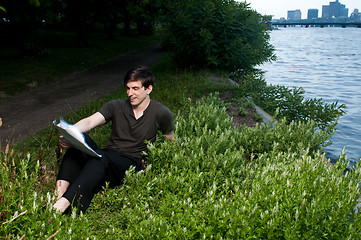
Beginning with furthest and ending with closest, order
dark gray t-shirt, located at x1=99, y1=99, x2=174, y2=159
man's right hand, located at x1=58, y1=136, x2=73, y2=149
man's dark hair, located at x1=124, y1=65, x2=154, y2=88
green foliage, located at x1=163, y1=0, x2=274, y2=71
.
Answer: green foliage, located at x1=163, y1=0, x2=274, y2=71
dark gray t-shirt, located at x1=99, y1=99, x2=174, y2=159
man's dark hair, located at x1=124, y1=65, x2=154, y2=88
man's right hand, located at x1=58, y1=136, x2=73, y2=149

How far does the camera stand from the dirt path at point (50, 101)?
26.4 ft

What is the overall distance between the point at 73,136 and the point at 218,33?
31.7ft

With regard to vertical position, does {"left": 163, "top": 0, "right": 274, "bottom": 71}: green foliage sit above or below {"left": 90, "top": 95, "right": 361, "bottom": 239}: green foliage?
above

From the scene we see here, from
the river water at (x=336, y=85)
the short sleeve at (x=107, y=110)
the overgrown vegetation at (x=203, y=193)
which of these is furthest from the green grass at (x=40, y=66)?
the river water at (x=336, y=85)

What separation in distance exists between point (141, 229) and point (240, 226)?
3.02 ft

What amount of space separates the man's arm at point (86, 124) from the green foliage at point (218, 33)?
26.1 feet

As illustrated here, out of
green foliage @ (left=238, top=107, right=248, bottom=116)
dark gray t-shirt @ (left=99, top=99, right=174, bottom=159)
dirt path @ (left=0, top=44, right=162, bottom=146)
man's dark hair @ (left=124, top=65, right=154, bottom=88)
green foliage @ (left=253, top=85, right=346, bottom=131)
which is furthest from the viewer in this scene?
green foliage @ (left=253, top=85, right=346, bottom=131)

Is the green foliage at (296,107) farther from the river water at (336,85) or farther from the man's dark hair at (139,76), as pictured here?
the man's dark hair at (139,76)

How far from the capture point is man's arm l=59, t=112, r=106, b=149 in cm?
420

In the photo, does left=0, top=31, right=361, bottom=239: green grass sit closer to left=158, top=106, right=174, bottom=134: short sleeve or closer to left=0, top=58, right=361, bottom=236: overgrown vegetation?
left=0, top=58, right=361, bottom=236: overgrown vegetation

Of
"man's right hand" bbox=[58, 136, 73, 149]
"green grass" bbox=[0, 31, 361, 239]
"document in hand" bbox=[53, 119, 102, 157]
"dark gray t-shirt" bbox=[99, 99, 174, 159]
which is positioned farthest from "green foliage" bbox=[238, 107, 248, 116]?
"man's right hand" bbox=[58, 136, 73, 149]

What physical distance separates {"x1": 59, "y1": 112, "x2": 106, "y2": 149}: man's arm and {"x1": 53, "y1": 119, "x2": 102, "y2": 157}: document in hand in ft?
0.40

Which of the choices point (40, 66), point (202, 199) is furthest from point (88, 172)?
point (40, 66)

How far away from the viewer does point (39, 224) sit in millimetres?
3109
